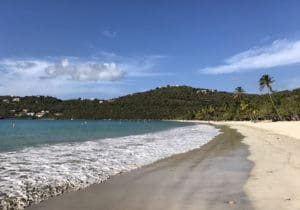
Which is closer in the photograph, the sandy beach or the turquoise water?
the sandy beach

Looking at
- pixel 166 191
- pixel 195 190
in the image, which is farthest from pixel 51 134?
pixel 195 190

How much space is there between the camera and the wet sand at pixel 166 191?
9.90 m

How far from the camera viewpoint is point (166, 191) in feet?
38.5

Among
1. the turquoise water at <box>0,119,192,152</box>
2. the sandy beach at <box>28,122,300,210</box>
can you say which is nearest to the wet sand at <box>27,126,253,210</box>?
the sandy beach at <box>28,122,300,210</box>

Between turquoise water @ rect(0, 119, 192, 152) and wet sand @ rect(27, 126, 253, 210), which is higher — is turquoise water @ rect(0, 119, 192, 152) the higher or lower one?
the higher one

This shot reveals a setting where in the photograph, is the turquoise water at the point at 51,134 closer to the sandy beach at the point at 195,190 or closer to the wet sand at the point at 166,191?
the wet sand at the point at 166,191

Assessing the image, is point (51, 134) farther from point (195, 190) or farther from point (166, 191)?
point (195, 190)

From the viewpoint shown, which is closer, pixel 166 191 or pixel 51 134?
pixel 166 191

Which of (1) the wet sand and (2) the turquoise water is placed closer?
(1) the wet sand

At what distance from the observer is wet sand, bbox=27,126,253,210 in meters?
9.90

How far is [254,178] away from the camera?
13984 millimetres

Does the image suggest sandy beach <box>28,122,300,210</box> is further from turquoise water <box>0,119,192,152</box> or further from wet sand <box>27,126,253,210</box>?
turquoise water <box>0,119,192,152</box>

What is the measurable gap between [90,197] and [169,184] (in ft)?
9.84

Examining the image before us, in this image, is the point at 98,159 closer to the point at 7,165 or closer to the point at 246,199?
the point at 7,165
